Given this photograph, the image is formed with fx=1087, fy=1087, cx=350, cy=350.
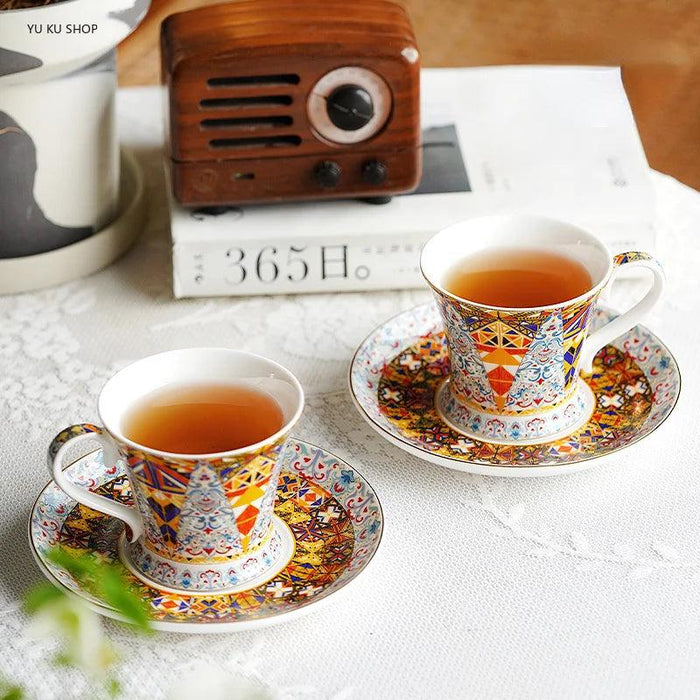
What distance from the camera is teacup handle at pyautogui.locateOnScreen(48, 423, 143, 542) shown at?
1.85 ft

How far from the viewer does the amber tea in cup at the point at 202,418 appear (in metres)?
0.59

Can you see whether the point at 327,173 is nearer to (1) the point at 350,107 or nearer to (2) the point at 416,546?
(1) the point at 350,107

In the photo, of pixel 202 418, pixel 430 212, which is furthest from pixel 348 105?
pixel 202 418

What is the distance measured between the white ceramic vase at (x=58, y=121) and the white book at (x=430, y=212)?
75mm

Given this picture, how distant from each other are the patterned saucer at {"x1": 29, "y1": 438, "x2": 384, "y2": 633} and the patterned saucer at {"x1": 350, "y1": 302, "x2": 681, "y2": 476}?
0.20 ft

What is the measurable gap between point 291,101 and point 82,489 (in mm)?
386

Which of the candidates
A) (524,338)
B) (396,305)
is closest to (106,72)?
(396,305)

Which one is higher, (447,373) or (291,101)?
(291,101)

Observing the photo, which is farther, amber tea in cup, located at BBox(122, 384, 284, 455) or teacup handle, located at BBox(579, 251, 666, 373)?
teacup handle, located at BBox(579, 251, 666, 373)

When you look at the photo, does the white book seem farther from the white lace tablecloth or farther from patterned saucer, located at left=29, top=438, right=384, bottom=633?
patterned saucer, located at left=29, top=438, right=384, bottom=633

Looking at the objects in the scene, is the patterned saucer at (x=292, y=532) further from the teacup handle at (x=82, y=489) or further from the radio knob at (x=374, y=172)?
the radio knob at (x=374, y=172)

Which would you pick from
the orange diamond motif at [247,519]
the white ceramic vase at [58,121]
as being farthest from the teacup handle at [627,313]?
the white ceramic vase at [58,121]

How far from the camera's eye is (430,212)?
88 centimetres

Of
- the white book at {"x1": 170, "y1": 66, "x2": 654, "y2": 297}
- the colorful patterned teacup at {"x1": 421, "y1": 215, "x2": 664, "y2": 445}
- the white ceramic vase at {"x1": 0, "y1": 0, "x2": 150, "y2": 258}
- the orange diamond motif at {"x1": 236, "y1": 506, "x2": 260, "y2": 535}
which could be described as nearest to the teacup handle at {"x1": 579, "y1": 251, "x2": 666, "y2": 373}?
the colorful patterned teacup at {"x1": 421, "y1": 215, "x2": 664, "y2": 445}
